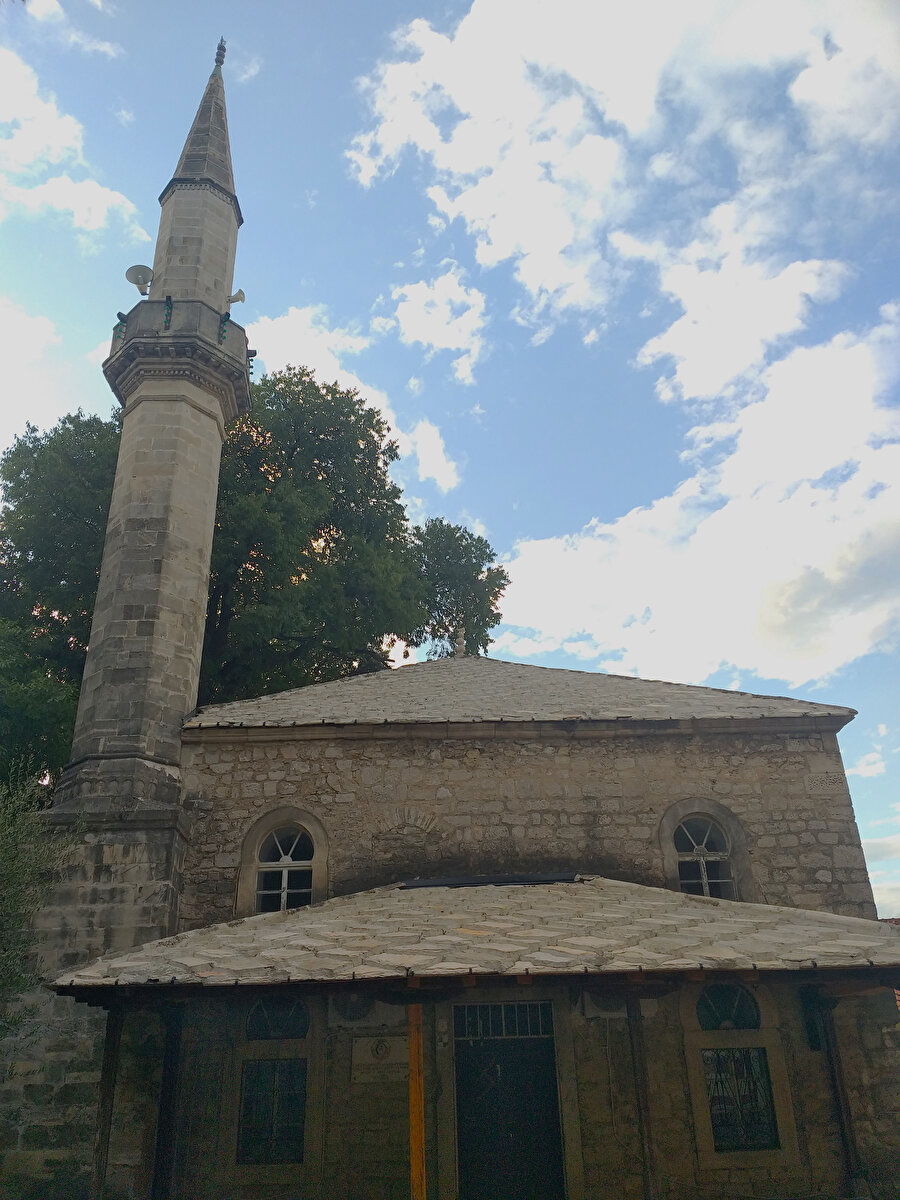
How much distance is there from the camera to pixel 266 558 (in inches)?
757

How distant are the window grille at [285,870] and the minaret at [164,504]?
1227mm

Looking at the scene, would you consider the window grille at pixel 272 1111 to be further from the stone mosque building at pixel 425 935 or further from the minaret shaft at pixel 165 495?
the minaret shaft at pixel 165 495

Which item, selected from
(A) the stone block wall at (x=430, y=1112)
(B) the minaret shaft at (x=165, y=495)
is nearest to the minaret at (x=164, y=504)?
(B) the minaret shaft at (x=165, y=495)

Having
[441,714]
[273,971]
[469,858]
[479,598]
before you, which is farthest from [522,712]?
[479,598]

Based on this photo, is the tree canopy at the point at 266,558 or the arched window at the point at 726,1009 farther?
the tree canopy at the point at 266,558

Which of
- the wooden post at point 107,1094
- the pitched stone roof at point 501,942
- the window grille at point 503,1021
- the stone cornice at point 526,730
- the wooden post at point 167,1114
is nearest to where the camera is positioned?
the pitched stone roof at point 501,942

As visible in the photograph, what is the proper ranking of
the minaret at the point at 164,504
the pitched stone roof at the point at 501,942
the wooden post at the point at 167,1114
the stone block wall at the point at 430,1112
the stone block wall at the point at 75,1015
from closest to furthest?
the pitched stone roof at the point at 501,942
the wooden post at the point at 167,1114
the stone block wall at the point at 430,1112
the stone block wall at the point at 75,1015
the minaret at the point at 164,504

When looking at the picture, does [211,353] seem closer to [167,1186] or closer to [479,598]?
[167,1186]

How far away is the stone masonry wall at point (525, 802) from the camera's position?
10.3 m

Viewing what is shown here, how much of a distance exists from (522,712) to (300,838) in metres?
3.36

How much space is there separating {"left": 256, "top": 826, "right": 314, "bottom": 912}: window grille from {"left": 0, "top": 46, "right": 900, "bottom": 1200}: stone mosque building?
0.12 feet

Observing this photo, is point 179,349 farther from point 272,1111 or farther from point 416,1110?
point 416,1110

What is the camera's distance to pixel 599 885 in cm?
962

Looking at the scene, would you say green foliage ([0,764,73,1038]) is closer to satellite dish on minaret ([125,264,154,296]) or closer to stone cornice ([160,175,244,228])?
satellite dish on minaret ([125,264,154,296])
